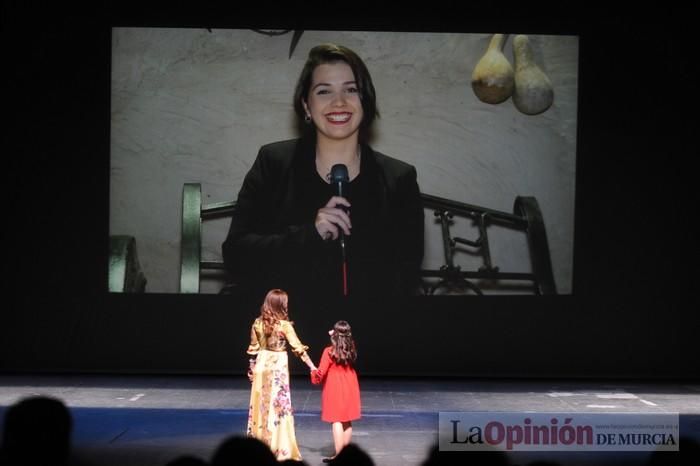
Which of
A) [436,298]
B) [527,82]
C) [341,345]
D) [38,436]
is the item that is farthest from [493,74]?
[38,436]

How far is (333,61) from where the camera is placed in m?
12.1

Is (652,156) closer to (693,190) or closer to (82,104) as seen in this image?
(693,190)

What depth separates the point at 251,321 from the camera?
12391mm

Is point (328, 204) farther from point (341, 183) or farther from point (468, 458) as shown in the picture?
point (468, 458)

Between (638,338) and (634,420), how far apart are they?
3.12 m

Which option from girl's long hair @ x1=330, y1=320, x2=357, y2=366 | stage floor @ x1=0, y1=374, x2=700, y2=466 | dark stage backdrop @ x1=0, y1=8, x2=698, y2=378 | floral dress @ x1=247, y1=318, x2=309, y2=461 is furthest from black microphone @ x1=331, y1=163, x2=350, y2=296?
girl's long hair @ x1=330, y1=320, x2=357, y2=366

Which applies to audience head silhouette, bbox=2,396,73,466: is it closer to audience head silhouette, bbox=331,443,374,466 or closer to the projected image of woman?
audience head silhouette, bbox=331,443,374,466

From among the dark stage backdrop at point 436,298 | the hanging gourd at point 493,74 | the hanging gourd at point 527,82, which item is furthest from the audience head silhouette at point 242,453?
the hanging gourd at point 527,82

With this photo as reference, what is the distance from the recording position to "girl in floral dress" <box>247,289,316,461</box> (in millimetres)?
7594

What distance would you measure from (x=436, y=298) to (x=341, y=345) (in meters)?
4.87

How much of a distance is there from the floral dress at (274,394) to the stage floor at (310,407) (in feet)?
1.06

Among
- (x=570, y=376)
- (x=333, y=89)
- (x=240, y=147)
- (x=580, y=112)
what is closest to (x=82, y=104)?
(x=240, y=147)

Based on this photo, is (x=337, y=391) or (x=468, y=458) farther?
(x=337, y=391)

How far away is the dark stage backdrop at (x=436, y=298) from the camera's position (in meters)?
12.3
